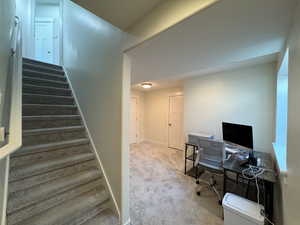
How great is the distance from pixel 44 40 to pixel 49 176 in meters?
4.56

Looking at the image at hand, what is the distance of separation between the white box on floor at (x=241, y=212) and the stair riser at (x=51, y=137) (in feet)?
7.30

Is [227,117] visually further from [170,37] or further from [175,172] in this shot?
[170,37]

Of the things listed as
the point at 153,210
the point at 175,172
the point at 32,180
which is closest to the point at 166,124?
the point at 175,172

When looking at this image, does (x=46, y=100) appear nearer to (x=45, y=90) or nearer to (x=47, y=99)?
(x=47, y=99)

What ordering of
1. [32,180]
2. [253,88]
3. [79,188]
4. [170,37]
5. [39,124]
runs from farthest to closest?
[253,88]
[39,124]
[79,188]
[32,180]
[170,37]

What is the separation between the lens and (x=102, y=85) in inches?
73.2

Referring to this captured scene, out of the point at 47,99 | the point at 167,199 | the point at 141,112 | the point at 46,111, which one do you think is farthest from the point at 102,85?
the point at 141,112

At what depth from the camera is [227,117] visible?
300 cm

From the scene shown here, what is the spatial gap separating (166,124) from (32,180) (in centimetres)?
408

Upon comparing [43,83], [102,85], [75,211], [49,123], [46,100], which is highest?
[43,83]

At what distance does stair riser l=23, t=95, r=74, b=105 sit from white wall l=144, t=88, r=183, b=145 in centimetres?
320

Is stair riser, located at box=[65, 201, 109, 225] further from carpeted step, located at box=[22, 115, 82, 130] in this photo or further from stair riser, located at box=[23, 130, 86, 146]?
carpeted step, located at box=[22, 115, 82, 130]

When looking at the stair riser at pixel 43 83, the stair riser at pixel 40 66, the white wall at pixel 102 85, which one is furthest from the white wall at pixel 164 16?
the stair riser at pixel 40 66

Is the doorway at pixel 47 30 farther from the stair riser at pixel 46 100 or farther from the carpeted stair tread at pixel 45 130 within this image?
the carpeted stair tread at pixel 45 130
